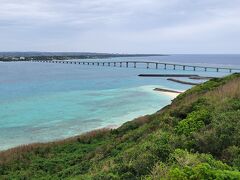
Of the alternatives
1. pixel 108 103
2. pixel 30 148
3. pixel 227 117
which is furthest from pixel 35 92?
pixel 227 117

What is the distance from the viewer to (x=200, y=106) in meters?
15.2

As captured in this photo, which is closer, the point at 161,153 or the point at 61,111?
the point at 161,153

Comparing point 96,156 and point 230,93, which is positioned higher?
point 230,93

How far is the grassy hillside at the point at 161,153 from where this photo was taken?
289 inches

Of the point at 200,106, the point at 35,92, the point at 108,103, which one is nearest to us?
the point at 200,106

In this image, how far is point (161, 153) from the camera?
9773 millimetres

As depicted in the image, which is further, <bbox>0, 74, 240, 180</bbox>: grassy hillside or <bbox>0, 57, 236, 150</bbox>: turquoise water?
<bbox>0, 57, 236, 150</bbox>: turquoise water

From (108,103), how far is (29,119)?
12.6 metres

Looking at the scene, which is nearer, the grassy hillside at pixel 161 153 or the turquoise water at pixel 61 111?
the grassy hillside at pixel 161 153

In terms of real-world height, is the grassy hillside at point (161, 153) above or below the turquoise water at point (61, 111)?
above

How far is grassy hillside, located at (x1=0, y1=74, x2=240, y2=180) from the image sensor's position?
7.33 metres

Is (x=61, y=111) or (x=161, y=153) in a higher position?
(x=161, y=153)

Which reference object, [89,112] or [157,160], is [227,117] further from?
[89,112]

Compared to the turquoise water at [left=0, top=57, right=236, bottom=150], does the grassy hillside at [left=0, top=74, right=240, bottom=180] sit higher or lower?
higher
